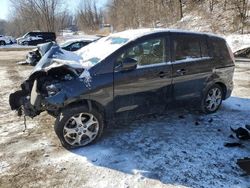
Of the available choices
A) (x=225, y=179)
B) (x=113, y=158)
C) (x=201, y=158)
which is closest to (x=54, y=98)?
(x=113, y=158)

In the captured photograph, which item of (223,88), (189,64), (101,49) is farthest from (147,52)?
(223,88)

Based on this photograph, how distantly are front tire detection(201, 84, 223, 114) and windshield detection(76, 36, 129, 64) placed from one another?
221 centimetres

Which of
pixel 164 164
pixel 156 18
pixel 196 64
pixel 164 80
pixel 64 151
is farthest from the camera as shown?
pixel 156 18

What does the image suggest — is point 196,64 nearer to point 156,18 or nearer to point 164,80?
point 164,80

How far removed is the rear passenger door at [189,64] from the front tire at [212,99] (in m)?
0.29

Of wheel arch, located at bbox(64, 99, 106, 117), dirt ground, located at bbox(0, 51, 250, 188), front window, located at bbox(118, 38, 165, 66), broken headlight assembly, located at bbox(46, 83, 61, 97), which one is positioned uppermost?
front window, located at bbox(118, 38, 165, 66)

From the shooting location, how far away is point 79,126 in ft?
15.1

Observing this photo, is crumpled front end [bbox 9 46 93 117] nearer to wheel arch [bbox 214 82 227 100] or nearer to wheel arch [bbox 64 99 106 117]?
wheel arch [bbox 64 99 106 117]

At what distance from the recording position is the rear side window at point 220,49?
20.2 ft

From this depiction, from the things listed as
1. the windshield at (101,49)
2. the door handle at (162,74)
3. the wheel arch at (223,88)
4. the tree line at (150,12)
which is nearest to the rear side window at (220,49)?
the wheel arch at (223,88)

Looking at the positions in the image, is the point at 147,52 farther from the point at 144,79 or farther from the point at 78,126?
the point at 78,126

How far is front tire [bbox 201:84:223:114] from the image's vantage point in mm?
6141

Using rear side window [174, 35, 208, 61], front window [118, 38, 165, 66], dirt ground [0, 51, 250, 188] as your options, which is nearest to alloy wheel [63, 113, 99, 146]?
dirt ground [0, 51, 250, 188]

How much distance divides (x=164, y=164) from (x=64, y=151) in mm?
1560
